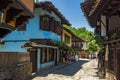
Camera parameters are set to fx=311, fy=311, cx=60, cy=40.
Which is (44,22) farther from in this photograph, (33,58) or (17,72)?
(17,72)

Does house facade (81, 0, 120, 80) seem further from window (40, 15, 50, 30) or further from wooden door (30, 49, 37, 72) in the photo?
window (40, 15, 50, 30)

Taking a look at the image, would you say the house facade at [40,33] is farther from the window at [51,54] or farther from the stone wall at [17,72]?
the stone wall at [17,72]

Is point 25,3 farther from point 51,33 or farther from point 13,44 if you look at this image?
point 51,33

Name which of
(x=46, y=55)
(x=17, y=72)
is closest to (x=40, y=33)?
(x=46, y=55)

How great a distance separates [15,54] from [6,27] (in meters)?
4.49

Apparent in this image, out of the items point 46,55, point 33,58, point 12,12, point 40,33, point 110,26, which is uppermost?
point 40,33

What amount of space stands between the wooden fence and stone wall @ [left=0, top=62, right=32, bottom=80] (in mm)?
228

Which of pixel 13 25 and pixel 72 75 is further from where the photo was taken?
pixel 72 75

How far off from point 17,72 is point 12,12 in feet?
15.2

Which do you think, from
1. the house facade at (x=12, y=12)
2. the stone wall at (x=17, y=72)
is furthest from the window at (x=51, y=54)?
the house facade at (x=12, y=12)

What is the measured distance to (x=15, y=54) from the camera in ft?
54.1

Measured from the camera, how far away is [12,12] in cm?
1290

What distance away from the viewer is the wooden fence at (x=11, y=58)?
14348 mm

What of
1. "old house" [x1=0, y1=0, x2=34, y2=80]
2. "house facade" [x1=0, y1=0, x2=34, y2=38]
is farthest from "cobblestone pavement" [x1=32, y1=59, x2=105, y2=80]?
"house facade" [x1=0, y1=0, x2=34, y2=38]
